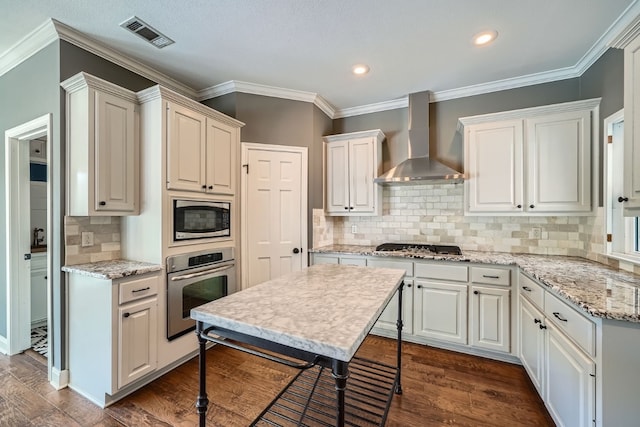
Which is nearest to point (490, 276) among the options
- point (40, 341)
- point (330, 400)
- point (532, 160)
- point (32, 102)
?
point (532, 160)

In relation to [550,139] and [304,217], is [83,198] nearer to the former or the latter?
[304,217]

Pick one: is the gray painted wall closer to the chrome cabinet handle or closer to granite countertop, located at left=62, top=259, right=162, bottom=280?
granite countertop, located at left=62, top=259, right=162, bottom=280

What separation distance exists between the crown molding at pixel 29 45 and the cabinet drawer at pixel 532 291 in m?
3.99

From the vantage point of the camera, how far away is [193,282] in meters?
2.44

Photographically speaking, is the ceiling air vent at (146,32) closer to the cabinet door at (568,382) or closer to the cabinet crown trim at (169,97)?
the cabinet crown trim at (169,97)

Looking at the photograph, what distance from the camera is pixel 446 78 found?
287 cm

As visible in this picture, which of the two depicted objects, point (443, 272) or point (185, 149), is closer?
point (185, 149)

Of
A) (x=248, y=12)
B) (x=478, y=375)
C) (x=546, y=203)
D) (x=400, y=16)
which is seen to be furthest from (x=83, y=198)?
(x=546, y=203)

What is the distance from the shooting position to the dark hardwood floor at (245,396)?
1805 millimetres

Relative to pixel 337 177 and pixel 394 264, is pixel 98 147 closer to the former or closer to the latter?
pixel 337 177

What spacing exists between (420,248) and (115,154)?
10.0 ft

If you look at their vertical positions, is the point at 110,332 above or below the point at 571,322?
below

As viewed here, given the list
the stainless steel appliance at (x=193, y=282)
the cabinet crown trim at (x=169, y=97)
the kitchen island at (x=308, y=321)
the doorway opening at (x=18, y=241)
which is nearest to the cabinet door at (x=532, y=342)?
the kitchen island at (x=308, y=321)

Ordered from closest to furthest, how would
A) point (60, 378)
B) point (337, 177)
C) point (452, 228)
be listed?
point (60, 378)
point (452, 228)
point (337, 177)
